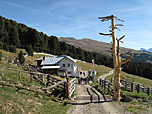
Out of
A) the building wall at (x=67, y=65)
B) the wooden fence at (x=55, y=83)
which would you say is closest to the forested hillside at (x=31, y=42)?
the building wall at (x=67, y=65)

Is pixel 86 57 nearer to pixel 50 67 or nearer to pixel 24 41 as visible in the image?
pixel 24 41

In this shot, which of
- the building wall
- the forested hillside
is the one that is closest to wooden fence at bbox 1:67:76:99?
the building wall

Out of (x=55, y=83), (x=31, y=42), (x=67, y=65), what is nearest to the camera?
(x=55, y=83)

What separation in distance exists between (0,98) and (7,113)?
1590 mm

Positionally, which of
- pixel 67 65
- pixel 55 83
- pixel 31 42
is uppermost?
pixel 31 42

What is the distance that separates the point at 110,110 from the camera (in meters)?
10.9

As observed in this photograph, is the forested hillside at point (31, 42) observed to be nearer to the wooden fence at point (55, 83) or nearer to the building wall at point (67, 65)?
the building wall at point (67, 65)

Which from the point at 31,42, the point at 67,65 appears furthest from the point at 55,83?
the point at 31,42

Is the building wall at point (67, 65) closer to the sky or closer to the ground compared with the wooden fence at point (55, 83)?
closer to the sky

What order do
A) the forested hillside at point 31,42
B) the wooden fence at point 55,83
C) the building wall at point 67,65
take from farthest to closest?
the forested hillside at point 31,42, the building wall at point 67,65, the wooden fence at point 55,83

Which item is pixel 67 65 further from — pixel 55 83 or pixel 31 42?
pixel 31 42

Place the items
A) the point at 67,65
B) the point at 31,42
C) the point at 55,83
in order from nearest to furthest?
the point at 55,83, the point at 67,65, the point at 31,42

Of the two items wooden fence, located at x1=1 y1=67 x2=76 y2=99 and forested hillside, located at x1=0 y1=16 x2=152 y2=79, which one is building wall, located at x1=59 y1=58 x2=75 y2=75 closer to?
forested hillside, located at x1=0 y1=16 x2=152 y2=79

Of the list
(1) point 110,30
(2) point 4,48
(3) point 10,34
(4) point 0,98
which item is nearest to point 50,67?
(2) point 4,48
